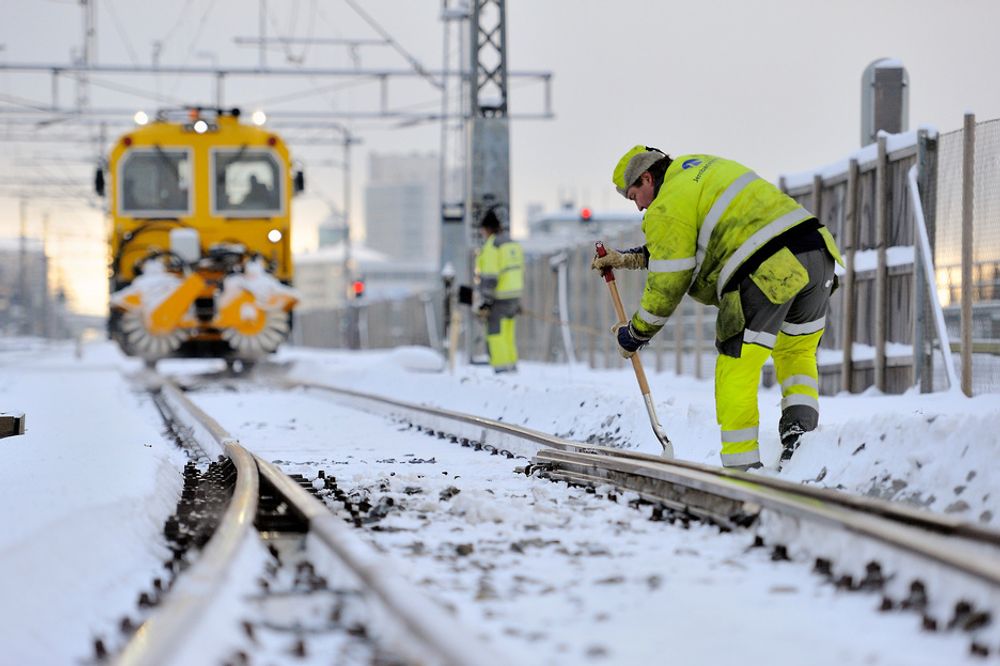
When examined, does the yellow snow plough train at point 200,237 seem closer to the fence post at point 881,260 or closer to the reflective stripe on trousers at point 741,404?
the fence post at point 881,260

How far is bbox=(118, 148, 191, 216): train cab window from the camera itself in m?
18.4

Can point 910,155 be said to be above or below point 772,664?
above

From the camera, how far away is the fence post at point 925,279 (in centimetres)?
1018

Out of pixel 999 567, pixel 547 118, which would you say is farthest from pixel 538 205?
pixel 999 567

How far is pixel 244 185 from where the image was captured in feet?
61.3

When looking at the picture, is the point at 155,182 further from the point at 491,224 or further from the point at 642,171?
the point at 642,171

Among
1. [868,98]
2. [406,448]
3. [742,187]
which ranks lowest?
[406,448]

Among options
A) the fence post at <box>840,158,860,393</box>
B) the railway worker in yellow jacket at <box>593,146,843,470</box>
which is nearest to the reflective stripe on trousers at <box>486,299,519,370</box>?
the fence post at <box>840,158,860,393</box>

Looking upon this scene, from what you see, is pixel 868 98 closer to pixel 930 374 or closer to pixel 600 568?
pixel 930 374

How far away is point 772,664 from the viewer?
9.71 feet

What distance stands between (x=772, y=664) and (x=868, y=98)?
33.9 ft


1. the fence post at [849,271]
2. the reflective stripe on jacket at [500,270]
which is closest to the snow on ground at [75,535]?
the fence post at [849,271]

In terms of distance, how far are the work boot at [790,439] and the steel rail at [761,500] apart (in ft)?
2.42

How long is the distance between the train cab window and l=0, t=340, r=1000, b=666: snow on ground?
10.4 m
